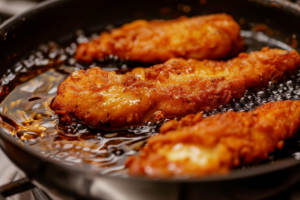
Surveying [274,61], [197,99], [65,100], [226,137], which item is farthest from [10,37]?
[274,61]

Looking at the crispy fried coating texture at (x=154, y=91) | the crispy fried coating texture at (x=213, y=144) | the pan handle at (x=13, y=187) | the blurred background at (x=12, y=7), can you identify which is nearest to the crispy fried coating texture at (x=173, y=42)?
the crispy fried coating texture at (x=154, y=91)

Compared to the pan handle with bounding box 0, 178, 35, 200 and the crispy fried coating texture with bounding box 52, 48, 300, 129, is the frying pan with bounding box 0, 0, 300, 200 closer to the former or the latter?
the pan handle with bounding box 0, 178, 35, 200

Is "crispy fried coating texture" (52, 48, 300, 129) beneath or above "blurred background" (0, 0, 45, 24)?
beneath

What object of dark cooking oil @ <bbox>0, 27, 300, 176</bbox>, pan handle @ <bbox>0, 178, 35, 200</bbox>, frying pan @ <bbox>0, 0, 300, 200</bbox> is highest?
frying pan @ <bbox>0, 0, 300, 200</bbox>

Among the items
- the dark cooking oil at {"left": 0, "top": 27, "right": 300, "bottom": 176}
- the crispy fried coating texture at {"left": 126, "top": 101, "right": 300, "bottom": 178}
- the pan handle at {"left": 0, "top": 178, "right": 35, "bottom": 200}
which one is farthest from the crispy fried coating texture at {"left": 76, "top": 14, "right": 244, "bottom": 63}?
the pan handle at {"left": 0, "top": 178, "right": 35, "bottom": 200}

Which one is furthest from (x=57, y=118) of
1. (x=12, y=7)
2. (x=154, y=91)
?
(x=12, y=7)
